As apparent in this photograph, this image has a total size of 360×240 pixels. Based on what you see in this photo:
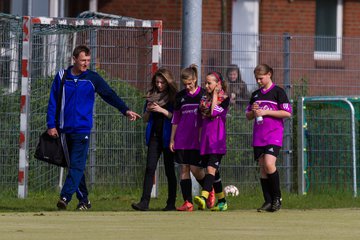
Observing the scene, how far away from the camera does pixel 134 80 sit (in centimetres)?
1756

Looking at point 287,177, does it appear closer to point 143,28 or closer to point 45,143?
point 143,28

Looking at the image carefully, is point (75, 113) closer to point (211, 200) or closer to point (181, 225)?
point (211, 200)

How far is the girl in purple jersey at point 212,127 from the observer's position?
47.6 feet

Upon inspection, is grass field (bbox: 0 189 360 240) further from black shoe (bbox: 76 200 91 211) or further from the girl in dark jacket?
the girl in dark jacket

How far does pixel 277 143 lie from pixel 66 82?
7.75 feet

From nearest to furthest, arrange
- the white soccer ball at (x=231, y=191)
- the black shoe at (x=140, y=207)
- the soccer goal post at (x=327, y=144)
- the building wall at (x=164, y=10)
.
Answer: the black shoe at (x=140, y=207) → the white soccer ball at (x=231, y=191) → the soccer goal post at (x=327, y=144) → the building wall at (x=164, y=10)

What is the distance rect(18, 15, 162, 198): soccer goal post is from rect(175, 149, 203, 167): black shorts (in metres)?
2.46

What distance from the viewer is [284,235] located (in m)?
11.3

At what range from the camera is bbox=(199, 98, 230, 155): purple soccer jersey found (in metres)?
14.6

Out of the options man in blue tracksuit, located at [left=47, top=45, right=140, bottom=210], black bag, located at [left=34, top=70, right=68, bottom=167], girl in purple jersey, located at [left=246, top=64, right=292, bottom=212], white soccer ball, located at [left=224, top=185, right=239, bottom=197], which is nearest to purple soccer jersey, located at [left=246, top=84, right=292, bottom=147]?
girl in purple jersey, located at [left=246, top=64, right=292, bottom=212]

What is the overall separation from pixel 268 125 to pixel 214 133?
2.04ft

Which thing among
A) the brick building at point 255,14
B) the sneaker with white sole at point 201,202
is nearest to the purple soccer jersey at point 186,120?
the sneaker with white sole at point 201,202

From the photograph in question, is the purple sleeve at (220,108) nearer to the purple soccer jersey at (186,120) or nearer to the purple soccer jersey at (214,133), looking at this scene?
the purple soccer jersey at (214,133)

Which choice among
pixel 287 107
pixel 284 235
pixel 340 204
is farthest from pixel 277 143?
pixel 284 235
